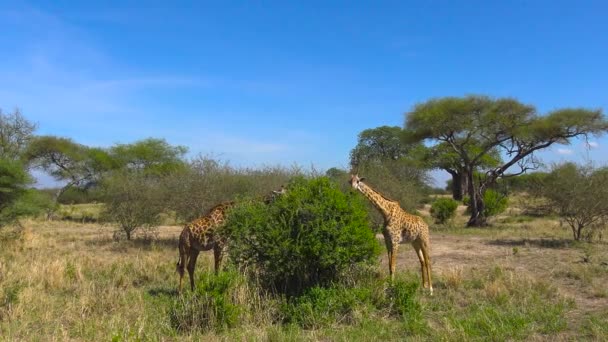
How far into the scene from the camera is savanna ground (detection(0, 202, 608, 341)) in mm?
6578

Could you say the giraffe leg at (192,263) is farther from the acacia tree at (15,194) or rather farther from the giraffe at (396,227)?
the acacia tree at (15,194)

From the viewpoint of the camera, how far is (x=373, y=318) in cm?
732

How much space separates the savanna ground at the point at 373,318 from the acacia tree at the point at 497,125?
10482 millimetres

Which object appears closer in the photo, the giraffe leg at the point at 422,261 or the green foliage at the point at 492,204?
the giraffe leg at the point at 422,261

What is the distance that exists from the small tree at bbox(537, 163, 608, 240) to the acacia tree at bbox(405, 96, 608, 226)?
750cm

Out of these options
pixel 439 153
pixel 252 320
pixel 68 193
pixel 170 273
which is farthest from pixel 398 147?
pixel 252 320

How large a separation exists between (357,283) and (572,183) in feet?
37.8

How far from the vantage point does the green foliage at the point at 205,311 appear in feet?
22.9

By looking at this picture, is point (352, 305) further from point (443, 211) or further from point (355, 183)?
point (443, 211)

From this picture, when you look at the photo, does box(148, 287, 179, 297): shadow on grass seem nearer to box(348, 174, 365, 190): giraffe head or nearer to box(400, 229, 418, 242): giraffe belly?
box(348, 174, 365, 190): giraffe head

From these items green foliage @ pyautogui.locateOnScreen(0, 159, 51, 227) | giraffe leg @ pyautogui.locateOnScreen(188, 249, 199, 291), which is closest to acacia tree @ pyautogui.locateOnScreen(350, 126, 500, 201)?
green foliage @ pyautogui.locateOnScreen(0, 159, 51, 227)

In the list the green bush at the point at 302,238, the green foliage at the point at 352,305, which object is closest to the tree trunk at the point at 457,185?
the green bush at the point at 302,238

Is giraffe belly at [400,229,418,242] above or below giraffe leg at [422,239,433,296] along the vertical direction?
above

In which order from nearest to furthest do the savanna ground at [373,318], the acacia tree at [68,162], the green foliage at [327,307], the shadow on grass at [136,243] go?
the savanna ground at [373,318] → the green foliage at [327,307] → the shadow on grass at [136,243] → the acacia tree at [68,162]
